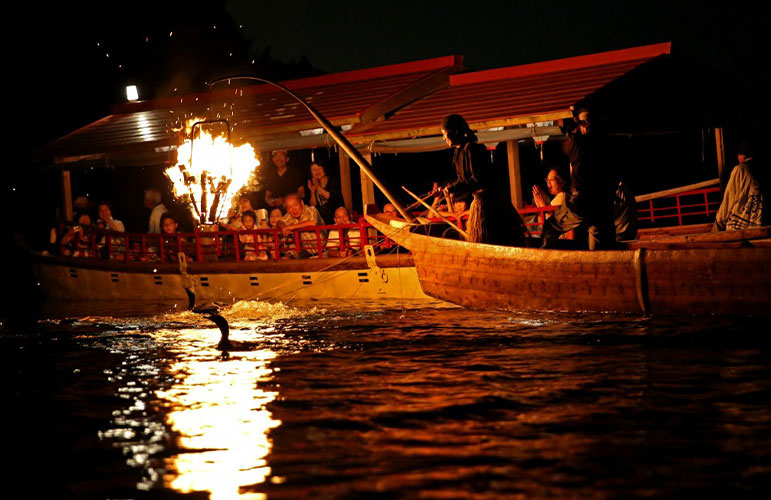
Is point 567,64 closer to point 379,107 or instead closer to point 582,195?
point 379,107

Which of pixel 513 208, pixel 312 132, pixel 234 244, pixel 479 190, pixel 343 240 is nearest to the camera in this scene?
pixel 479 190

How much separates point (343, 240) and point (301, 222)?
1534 millimetres

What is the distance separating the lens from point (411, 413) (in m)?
6.58

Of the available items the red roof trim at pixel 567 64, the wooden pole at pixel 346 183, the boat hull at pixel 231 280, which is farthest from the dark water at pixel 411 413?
the red roof trim at pixel 567 64

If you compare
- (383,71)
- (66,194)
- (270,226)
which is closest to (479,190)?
(270,226)

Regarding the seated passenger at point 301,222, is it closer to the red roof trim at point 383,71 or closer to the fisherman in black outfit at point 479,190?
→ the red roof trim at point 383,71

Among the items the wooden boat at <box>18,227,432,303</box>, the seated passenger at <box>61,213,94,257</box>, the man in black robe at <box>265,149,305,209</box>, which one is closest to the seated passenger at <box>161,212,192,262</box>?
the wooden boat at <box>18,227,432,303</box>

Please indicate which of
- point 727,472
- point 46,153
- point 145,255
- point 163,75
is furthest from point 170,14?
point 727,472

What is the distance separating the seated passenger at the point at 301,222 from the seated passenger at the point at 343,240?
243 mm

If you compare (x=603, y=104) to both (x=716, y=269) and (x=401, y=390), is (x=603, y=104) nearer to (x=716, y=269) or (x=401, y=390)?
(x=716, y=269)

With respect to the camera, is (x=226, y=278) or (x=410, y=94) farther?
(x=410, y=94)

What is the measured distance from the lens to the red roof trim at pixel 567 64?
16.0 m

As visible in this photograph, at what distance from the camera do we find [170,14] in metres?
35.1

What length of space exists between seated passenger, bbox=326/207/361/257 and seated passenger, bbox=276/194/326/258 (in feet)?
0.80
